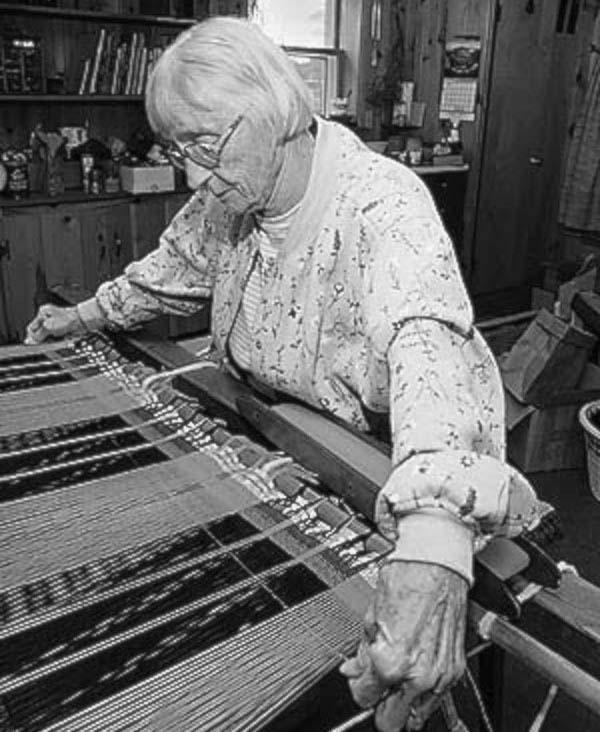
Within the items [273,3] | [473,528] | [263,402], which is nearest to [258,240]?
[263,402]

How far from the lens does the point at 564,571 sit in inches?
29.0

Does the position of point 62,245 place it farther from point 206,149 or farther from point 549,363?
point 206,149

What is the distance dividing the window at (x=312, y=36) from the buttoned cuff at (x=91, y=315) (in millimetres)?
3148

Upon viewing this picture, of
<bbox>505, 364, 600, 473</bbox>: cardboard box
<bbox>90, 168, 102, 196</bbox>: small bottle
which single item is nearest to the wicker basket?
<bbox>505, 364, 600, 473</bbox>: cardboard box

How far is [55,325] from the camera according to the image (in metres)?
1.46

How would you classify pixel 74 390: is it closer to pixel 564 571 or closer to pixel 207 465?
pixel 207 465

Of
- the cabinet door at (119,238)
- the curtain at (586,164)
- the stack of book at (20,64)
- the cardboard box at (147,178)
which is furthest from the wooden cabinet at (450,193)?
the stack of book at (20,64)

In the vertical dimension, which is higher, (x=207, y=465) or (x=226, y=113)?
(x=226, y=113)

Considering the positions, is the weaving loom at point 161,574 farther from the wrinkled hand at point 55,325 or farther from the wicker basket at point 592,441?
the wicker basket at point 592,441

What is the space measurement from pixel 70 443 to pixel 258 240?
1.33 ft

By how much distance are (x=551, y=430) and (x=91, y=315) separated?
1.83m

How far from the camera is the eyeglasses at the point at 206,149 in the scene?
989mm

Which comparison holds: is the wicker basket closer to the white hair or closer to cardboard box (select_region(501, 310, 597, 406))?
cardboard box (select_region(501, 310, 597, 406))

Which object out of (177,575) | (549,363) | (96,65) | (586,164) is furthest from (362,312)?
(586,164)
